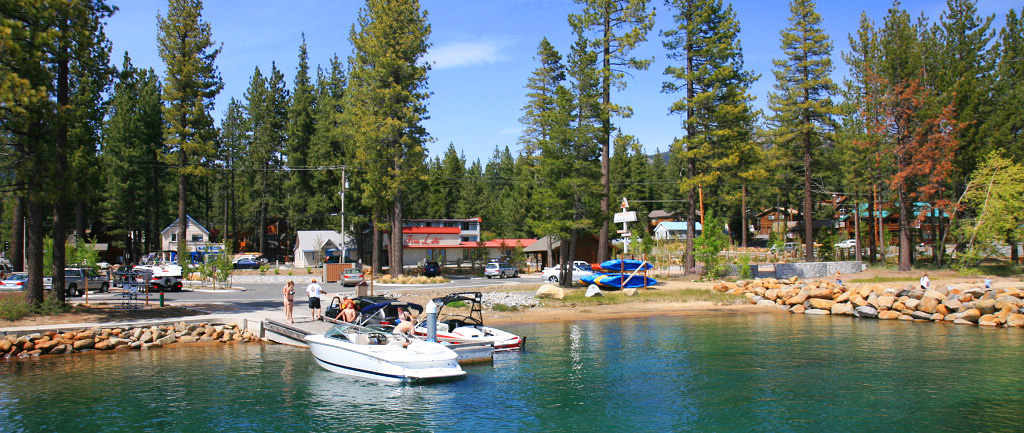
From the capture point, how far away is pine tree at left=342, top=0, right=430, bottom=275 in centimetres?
4762

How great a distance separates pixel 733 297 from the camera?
38.8 metres

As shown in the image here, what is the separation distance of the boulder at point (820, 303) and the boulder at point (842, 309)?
353 millimetres

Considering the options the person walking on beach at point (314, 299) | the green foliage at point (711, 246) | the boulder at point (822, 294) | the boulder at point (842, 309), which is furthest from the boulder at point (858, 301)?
the person walking on beach at point (314, 299)

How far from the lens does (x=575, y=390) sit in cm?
1789

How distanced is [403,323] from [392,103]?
99.2 ft

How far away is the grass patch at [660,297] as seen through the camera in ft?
121

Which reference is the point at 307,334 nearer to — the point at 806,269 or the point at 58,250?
the point at 58,250

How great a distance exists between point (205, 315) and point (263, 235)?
51.9m

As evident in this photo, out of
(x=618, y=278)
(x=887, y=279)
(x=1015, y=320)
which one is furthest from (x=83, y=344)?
(x=887, y=279)

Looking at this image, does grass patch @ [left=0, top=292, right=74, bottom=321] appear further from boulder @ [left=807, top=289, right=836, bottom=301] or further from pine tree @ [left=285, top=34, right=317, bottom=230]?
pine tree @ [left=285, top=34, right=317, bottom=230]

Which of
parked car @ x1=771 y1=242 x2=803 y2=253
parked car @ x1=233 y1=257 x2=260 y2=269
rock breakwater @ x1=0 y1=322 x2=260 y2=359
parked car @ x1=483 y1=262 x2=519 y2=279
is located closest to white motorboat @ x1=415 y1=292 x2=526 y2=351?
rock breakwater @ x1=0 y1=322 x2=260 y2=359

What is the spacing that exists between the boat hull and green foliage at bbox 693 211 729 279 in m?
28.4

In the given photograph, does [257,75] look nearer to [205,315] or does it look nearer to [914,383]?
[205,315]

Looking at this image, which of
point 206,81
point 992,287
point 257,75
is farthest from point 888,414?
point 257,75
